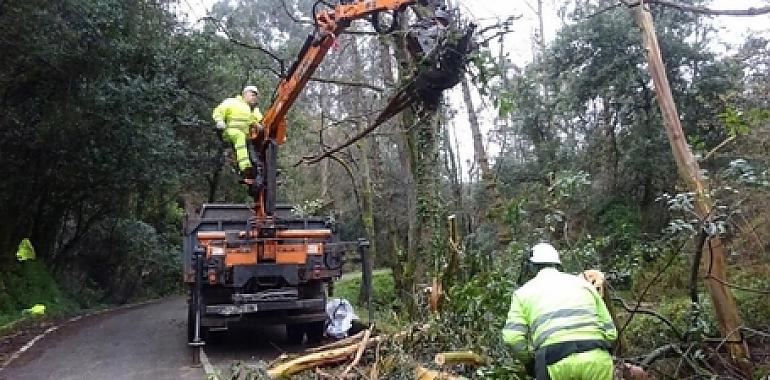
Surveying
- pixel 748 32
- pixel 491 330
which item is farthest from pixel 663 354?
pixel 748 32

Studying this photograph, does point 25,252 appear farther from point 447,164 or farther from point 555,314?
point 555,314

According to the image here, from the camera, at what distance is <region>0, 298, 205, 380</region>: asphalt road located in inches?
355

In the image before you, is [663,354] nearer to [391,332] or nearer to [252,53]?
[391,332]

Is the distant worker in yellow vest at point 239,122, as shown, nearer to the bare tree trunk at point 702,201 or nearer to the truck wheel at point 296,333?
the truck wheel at point 296,333

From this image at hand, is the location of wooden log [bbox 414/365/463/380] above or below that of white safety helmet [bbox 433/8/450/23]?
below

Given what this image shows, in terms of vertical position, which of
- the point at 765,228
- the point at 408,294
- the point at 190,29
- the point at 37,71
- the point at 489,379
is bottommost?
the point at 489,379

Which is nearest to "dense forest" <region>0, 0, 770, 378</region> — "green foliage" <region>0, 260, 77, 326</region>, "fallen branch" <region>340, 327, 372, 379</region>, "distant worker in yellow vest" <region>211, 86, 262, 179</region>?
"green foliage" <region>0, 260, 77, 326</region>

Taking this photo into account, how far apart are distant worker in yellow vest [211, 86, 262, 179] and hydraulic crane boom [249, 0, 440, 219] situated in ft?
0.54

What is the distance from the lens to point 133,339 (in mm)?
11977

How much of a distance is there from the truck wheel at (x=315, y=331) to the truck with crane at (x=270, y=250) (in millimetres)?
46

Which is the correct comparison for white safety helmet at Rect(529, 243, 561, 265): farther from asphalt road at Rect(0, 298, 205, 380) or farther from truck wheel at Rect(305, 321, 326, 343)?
truck wheel at Rect(305, 321, 326, 343)

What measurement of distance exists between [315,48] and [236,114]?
52.3 inches

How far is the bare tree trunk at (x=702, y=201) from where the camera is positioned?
7941 mm

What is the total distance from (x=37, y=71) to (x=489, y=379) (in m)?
12.3
